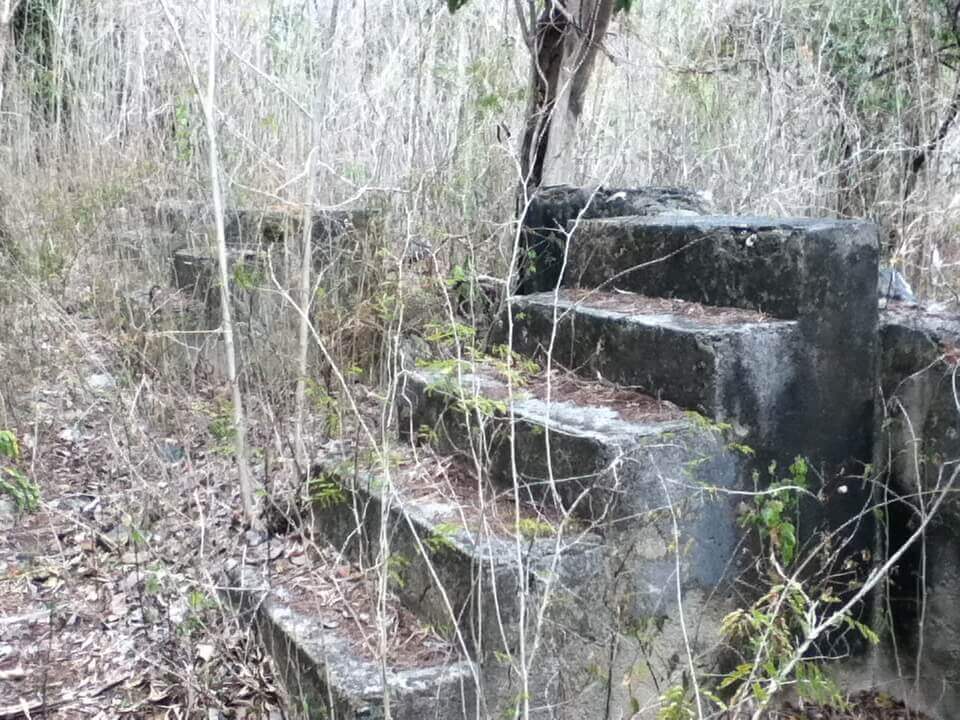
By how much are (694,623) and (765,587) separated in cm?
24

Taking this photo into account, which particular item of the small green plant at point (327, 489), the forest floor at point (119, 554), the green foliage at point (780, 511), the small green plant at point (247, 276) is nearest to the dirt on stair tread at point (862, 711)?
the forest floor at point (119, 554)

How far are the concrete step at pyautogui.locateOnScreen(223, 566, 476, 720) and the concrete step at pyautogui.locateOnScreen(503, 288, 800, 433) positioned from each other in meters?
0.83

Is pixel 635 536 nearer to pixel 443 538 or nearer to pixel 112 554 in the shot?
pixel 443 538

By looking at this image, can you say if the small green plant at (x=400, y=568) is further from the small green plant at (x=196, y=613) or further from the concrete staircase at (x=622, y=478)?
the small green plant at (x=196, y=613)

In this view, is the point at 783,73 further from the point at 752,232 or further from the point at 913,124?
the point at 752,232

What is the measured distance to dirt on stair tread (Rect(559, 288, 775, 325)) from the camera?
2.71 meters

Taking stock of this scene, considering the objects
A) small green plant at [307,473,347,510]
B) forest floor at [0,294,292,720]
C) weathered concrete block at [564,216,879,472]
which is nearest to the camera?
forest floor at [0,294,292,720]

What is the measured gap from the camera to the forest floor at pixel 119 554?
8.18 ft

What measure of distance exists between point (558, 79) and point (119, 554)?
2.55 m

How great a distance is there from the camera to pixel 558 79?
160 inches

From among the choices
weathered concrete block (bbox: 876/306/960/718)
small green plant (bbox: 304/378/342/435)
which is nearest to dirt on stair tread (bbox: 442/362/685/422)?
small green plant (bbox: 304/378/342/435)

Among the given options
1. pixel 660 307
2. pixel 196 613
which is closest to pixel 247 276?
pixel 196 613

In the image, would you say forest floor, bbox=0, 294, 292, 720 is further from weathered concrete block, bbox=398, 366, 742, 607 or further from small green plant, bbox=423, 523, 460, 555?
weathered concrete block, bbox=398, 366, 742, 607

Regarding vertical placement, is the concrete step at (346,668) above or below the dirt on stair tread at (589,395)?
below
